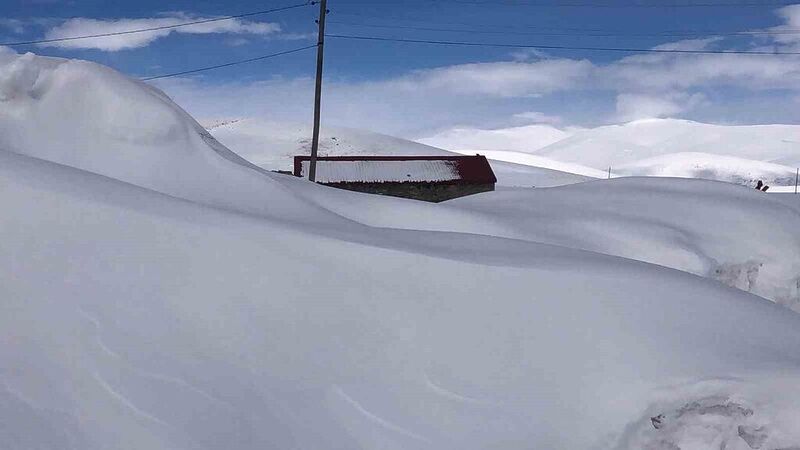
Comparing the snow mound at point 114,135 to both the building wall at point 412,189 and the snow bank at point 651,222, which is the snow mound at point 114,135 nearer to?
the snow bank at point 651,222

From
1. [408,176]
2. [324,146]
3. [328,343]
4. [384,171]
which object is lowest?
[328,343]

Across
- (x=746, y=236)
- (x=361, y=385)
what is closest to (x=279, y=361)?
(x=361, y=385)

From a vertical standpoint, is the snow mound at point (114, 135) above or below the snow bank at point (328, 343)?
above

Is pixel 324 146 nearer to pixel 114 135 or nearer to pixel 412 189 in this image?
pixel 412 189

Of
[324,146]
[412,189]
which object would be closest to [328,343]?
[412,189]

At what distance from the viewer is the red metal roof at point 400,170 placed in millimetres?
20828

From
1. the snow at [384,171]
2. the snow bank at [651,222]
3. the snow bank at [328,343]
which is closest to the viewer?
the snow bank at [328,343]

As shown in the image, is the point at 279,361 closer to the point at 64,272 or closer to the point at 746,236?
the point at 64,272

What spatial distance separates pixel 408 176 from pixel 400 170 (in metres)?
0.57

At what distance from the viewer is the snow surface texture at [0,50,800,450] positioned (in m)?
2.38

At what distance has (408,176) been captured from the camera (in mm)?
20844

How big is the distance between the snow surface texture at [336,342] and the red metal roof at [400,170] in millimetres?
17335

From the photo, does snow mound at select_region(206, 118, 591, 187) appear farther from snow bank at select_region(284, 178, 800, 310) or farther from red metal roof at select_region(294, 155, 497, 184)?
snow bank at select_region(284, 178, 800, 310)

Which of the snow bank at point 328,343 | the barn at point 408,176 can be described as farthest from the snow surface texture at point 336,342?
the barn at point 408,176
